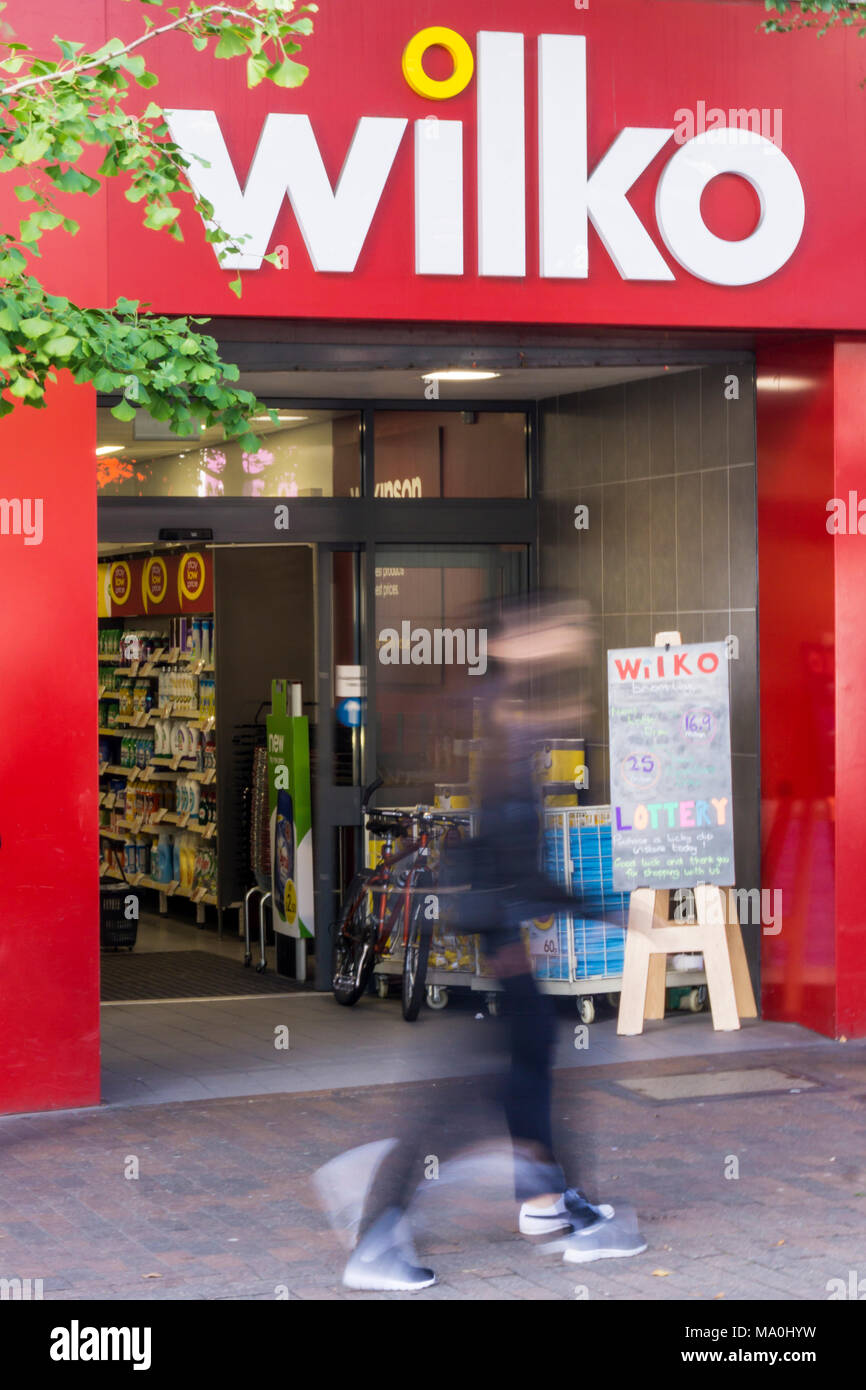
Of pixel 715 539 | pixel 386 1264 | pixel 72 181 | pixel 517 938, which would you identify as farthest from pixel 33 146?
pixel 715 539

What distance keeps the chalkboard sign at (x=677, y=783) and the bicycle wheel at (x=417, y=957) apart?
1.11 m

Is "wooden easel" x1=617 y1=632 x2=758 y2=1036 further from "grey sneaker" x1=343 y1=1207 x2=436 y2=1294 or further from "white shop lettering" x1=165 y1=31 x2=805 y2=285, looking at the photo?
"grey sneaker" x1=343 y1=1207 x2=436 y2=1294

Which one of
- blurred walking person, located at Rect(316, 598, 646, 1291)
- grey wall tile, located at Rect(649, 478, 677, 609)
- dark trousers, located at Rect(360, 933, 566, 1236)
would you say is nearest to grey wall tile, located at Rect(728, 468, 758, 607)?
grey wall tile, located at Rect(649, 478, 677, 609)

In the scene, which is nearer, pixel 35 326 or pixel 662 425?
pixel 35 326

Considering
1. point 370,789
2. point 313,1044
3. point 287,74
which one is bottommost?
point 313,1044

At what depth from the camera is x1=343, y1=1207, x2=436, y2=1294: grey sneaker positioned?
5297mm

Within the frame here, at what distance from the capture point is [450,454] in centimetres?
1069

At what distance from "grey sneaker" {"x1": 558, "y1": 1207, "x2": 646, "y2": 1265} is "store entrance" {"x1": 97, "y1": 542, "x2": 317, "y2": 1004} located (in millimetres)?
5039

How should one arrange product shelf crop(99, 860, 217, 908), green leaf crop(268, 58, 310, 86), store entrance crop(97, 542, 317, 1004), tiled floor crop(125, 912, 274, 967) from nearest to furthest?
green leaf crop(268, 58, 310, 86), store entrance crop(97, 542, 317, 1004), tiled floor crop(125, 912, 274, 967), product shelf crop(99, 860, 217, 908)

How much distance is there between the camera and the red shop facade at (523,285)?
7.62m

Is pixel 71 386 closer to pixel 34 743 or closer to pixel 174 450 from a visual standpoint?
pixel 34 743

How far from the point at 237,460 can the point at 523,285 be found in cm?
261

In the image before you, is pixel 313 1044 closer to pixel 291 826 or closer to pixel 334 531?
pixel 291 826

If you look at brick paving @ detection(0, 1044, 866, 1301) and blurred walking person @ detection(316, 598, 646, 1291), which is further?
brick paving @ detection(0, 1044, 866, 1301)
